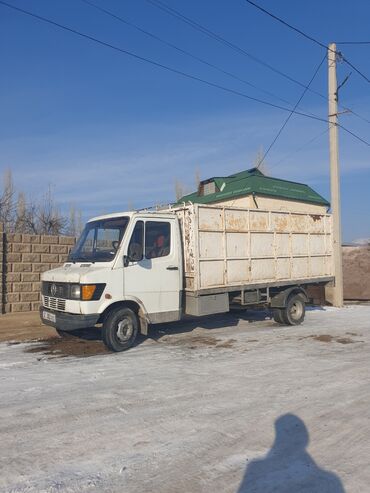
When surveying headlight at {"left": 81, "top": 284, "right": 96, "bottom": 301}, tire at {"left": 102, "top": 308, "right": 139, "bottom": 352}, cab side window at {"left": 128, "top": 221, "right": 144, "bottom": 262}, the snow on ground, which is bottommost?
the snow on ground

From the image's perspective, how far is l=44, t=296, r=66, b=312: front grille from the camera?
26.1 ft

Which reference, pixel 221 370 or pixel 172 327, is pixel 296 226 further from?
pixel 221 370

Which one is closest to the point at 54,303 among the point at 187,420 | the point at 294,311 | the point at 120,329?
the point at 120,329

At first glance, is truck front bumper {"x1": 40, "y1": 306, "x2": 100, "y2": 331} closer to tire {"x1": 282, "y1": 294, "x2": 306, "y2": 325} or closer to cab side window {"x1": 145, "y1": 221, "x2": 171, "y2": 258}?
cab side window {"x1": 145, "y1": 221, "x2": 171, "y2": 258}

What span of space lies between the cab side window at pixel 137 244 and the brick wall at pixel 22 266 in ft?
16.8

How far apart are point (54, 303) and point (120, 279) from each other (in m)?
1.39

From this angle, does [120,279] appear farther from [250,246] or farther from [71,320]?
[250,246]

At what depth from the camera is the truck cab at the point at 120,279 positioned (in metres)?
7.70

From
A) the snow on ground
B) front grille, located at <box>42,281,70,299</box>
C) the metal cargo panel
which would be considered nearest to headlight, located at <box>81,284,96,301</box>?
front grille, located at <box>42,281,70,299</box>

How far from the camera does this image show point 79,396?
5523 millimetres

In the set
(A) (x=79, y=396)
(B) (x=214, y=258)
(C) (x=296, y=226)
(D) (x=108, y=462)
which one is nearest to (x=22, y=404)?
(A) (x=79, y=396)

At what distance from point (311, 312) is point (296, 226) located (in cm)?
409

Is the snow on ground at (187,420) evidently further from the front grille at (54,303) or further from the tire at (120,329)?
the front grille at (54,303)

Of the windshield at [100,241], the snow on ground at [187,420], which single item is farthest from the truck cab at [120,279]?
the snow on ground at [187,420]
